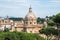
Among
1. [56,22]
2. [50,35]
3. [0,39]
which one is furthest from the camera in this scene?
[56,22]

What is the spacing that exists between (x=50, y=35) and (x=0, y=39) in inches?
826

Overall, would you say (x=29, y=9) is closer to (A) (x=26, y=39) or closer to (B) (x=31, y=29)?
(B) (x=31, y=29)

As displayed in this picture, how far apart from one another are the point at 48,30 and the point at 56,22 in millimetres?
23371

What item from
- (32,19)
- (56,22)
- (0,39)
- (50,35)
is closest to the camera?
(0,39)

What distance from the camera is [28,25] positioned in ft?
235

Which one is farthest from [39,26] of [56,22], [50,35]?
[50,35]

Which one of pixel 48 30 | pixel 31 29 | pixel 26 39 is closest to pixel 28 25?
pixel 31 29

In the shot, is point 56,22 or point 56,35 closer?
point 56,35

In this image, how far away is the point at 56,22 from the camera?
82.8 meters

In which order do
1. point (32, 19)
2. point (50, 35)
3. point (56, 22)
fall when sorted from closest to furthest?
point (50, 35)
point (32, 19)
point (56, 22)

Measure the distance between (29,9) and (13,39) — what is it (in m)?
36.2

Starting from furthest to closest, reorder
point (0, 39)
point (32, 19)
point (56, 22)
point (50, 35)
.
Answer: point (56, 22) → point (32, 19) → point (50, 35) → point (0, 39)

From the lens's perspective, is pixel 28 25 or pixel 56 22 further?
pixel 56 22

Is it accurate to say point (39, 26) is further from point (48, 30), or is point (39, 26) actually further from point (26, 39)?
point (26, 39)
